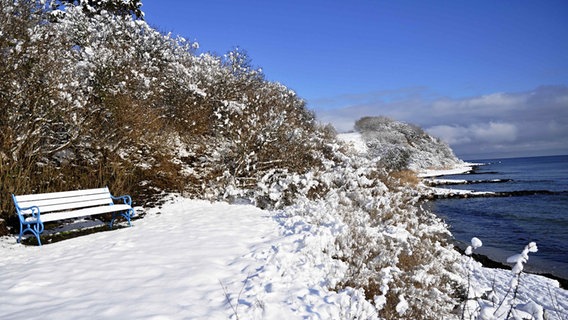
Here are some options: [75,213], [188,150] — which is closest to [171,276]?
[75,213]

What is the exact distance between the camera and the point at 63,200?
279 inches

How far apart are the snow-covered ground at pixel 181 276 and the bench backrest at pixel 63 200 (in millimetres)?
781

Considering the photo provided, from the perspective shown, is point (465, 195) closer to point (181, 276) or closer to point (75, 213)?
point (75, 213)

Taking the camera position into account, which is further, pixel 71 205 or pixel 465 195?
pixel 465 195

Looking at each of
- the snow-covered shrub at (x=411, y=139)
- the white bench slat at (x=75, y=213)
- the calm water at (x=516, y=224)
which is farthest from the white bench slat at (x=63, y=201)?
the snow-covered shrub at (x=411, y=139)

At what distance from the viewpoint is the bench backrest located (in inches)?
254

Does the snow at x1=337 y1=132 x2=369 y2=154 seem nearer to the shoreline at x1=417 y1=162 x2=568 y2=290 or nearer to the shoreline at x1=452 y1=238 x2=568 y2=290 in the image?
the shoreline at x1=417 y1=162 x2=568 y2=290

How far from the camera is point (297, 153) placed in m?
12.3

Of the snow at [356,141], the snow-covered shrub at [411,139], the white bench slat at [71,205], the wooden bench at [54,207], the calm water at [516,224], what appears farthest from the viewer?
the snow-covered shrub at [411,139]

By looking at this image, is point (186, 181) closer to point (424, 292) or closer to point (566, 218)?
point (424, 292)

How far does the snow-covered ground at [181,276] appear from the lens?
3451 mm

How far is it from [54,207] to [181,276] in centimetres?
417

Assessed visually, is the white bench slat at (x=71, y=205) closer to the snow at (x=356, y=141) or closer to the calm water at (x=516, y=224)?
the calm water at (x=516, y=224)

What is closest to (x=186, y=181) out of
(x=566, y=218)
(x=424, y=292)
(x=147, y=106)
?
(x=147, y=106)
